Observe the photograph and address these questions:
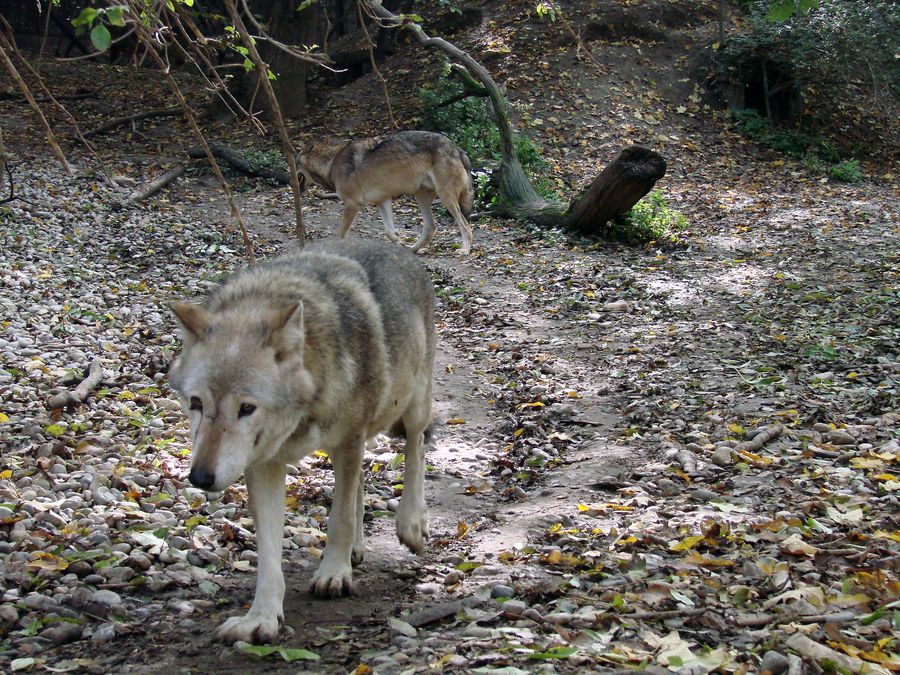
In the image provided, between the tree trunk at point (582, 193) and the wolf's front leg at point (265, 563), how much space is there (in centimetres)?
723

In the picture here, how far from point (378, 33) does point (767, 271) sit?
50.8ft

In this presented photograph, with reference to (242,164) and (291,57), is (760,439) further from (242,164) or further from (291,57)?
(291,57)

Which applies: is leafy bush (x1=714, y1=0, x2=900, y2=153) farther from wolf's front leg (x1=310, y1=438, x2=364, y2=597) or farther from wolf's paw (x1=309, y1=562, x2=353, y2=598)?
wolf's paw (x1=309, y1=562, x2=353, y2=598)

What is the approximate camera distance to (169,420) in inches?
224

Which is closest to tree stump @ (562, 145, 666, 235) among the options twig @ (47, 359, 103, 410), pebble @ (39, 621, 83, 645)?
twig @ (47, 359, 103, 410)

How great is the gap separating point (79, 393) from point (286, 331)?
11.3 feet

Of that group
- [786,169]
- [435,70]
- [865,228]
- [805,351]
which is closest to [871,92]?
[786,169]

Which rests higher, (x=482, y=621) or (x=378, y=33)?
(x=378, y=33)

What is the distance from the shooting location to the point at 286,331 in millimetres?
2967

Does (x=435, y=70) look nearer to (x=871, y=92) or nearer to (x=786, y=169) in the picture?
(x=786, y=169)

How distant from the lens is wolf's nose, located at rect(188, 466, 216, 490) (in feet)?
8.68

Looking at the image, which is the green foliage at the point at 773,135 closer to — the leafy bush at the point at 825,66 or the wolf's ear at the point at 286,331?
the leafy bush at the point at 825,66

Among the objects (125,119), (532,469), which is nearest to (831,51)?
(532,469)

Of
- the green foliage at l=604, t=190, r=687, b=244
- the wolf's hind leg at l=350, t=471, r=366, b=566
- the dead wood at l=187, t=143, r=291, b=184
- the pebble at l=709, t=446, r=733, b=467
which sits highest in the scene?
the dead wood at l=187, t=143, r=291, b=184
